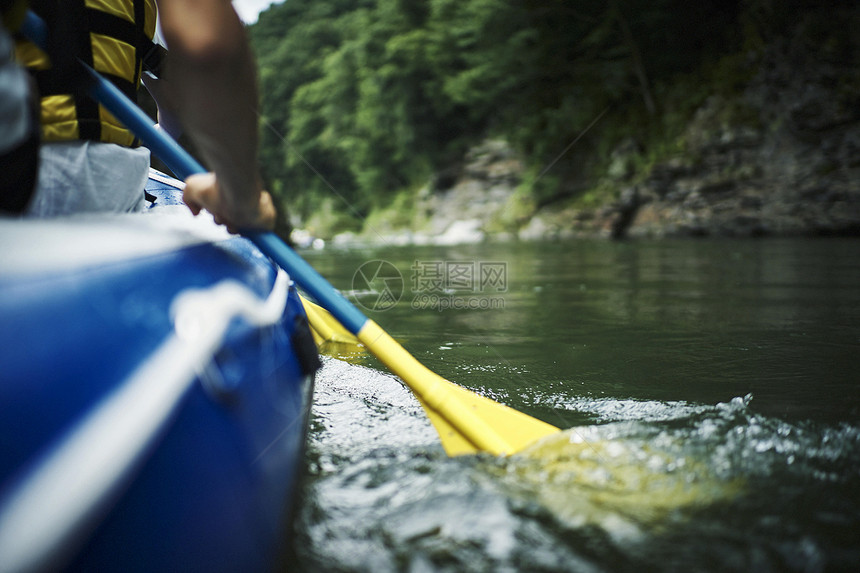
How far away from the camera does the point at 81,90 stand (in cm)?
89

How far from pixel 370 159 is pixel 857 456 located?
21485 millimetres

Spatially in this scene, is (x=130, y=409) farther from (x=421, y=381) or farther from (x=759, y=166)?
(x=759, y=166)

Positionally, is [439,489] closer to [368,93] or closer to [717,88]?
[717,88]

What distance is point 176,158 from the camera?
112 centimetres

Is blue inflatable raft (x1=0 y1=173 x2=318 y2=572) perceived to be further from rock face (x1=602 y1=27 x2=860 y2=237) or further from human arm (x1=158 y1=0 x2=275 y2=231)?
rock face (x1=602 y1=27 x2=860 y2=237)

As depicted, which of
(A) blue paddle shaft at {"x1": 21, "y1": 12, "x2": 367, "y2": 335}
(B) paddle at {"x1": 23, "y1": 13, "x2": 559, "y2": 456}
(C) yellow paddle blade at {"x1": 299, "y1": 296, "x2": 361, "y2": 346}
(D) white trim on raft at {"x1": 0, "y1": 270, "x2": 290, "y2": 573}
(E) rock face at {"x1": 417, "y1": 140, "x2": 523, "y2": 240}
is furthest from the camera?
(E) rock face at {"x1": 417, "y1": 140, "x2": 523, "y2": 240}

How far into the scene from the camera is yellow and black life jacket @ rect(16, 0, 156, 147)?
832 mm

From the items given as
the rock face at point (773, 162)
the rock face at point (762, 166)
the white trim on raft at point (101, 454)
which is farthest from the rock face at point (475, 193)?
the white trim on raft at point (101, 454)

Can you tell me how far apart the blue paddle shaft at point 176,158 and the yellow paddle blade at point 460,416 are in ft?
0.31

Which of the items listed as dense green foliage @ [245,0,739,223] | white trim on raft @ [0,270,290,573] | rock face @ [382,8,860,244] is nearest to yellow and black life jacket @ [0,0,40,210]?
white trim on raft @ [0,270,290,573]

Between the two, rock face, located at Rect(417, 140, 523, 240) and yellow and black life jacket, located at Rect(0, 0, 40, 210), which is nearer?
yellow and black life jacket, located at Rect(0, 0, 40, 210)

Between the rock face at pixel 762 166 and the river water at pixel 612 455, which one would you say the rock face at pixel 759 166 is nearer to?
the rock face at pixel 762 166

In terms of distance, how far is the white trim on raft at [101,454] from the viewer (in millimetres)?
400

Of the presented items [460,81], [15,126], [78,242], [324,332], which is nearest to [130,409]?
[78,242]
